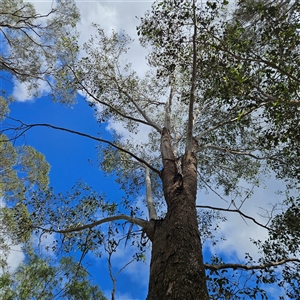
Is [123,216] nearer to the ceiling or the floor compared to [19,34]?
nearer to the floor

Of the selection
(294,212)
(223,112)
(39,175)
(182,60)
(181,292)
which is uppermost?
(39,175)

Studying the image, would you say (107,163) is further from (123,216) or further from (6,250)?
(123,216)

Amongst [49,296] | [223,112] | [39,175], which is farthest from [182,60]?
[39,175]

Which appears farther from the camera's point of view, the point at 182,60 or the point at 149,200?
the point at 182,60

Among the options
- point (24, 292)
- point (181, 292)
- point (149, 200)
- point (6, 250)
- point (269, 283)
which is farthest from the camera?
point (6, 250)

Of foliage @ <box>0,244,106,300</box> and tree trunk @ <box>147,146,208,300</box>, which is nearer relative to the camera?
tree trunk @ <box>147,146,208,300</box>

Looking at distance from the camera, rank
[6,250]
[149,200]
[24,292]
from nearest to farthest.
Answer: [149,200], [24,292], [6,250]

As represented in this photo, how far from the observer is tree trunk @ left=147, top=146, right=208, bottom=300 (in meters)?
2.18

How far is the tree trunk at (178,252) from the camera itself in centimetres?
218

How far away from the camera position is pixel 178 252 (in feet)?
8.22

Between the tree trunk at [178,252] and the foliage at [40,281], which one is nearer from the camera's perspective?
the tree trunk at [178,252]

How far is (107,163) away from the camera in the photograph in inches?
382

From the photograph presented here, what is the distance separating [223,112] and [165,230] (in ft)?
18.3

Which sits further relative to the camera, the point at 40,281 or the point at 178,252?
the point at 40,281
